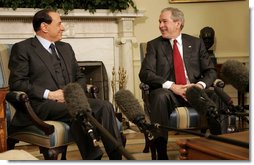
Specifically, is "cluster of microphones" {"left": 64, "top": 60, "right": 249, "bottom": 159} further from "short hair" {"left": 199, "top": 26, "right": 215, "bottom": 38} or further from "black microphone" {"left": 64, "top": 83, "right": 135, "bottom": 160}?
"short hair" {"left": 199, "top": 26, "right": 215, "bottom": 38}

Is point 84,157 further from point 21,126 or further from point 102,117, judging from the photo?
point 21,126

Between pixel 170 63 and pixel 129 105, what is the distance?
1208 mm

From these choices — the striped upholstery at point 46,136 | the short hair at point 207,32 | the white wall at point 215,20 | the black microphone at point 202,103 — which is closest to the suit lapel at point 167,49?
the white wall at point 215,20

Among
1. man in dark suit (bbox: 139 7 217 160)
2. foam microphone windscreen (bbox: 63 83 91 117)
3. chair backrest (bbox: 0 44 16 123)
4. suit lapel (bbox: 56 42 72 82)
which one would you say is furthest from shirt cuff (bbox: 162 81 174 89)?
foam microphone windscreen (bbox: 63 83 91 117)

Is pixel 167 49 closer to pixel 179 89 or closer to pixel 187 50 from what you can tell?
pixel 187 50

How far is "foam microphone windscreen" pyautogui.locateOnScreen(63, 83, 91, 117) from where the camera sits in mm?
875

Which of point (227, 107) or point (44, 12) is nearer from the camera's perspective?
point (227, 107)

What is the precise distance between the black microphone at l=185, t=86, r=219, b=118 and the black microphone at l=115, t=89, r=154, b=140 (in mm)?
129

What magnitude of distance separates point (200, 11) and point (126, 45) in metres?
0.64

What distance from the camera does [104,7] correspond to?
283 centimetres

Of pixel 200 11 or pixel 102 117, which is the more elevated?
pixel 200 11

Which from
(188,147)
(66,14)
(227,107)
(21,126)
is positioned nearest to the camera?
(227,107)

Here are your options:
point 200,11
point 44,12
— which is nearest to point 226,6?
point 200,11

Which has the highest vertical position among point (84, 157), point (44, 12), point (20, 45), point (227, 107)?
point (44, 12)
